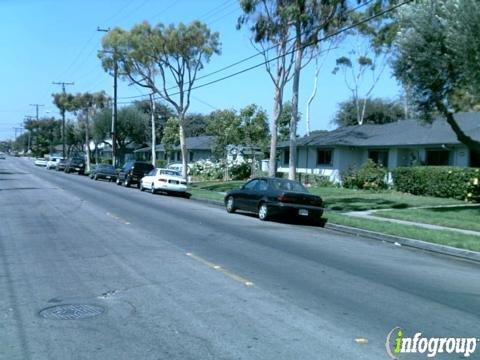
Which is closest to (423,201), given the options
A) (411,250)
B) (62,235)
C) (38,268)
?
(411,250)

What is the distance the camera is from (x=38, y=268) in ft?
31.1

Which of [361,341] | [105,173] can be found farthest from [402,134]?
[361,341]

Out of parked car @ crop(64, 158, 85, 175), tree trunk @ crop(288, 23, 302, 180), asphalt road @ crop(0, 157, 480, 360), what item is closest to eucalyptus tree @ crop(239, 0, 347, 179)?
tree trunk @ crop(288, 23, 302, 180)

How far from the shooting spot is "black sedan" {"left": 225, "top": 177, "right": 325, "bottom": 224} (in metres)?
19.5

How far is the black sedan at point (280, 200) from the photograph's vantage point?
19500mm

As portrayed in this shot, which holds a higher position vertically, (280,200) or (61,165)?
(61,165)

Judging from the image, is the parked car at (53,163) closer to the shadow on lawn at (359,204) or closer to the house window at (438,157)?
the house window at (438,157)

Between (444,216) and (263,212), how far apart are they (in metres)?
6.19

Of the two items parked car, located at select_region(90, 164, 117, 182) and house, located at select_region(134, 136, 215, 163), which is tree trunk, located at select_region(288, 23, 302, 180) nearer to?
parked car, located at select_region(90, 164, 117, 182)

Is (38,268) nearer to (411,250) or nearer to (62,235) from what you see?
(62,235)

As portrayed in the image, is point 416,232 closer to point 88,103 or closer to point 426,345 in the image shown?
point 426,345

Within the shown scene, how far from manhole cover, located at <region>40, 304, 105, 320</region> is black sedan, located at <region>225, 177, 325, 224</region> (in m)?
12.6

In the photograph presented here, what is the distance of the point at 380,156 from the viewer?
38.5 meters

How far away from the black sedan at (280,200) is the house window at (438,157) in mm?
15428
